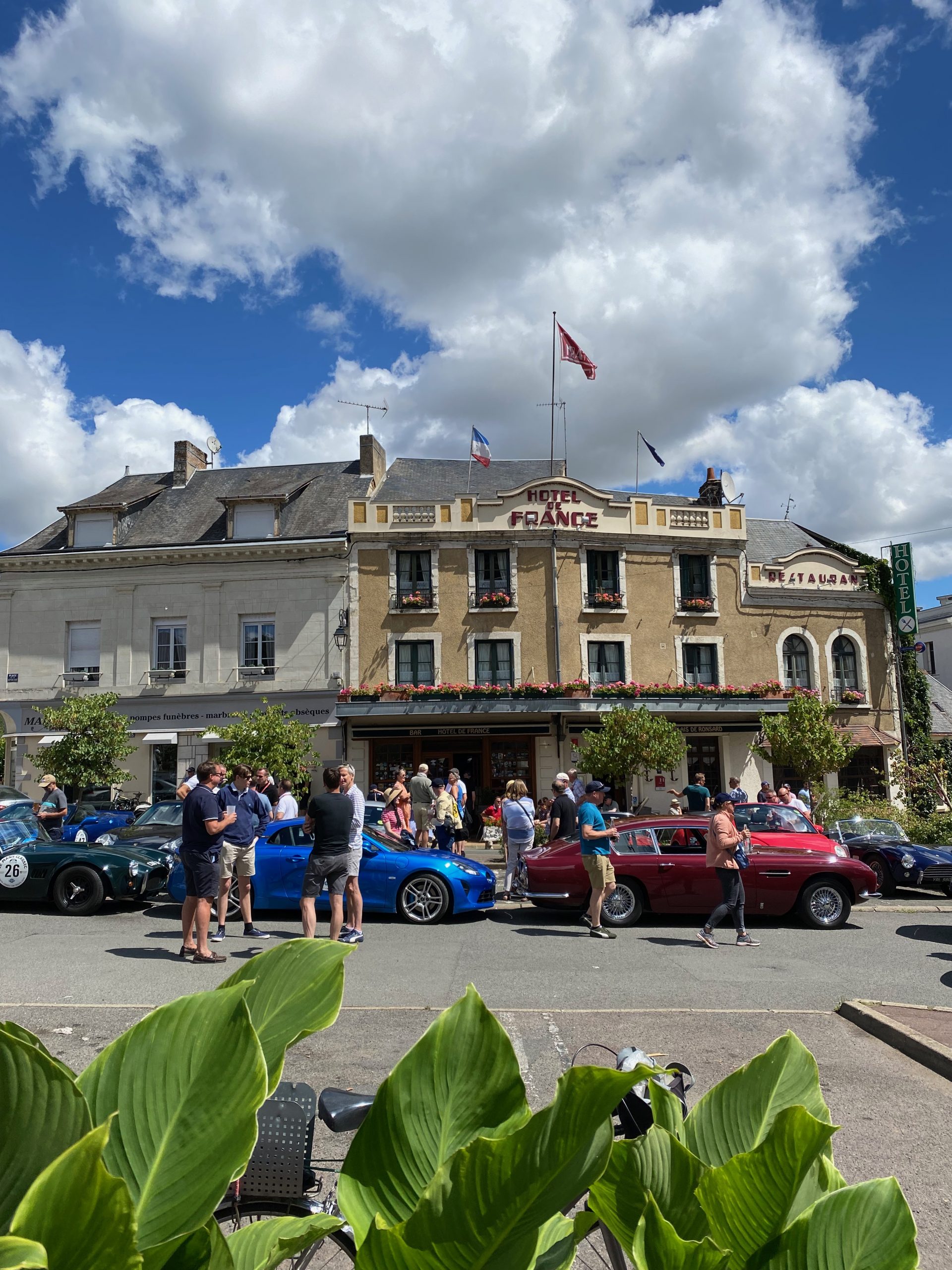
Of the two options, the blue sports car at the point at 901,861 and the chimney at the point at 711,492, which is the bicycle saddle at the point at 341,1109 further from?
the chimney at the point at 711,492

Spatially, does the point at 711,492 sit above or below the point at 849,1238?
above

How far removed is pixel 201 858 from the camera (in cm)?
824

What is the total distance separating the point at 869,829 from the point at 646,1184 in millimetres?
15858

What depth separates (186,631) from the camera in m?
26.1

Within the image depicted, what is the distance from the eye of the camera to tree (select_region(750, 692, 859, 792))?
20.6 metres

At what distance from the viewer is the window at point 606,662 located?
2608 centimetres

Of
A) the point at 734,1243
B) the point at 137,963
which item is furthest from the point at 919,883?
the point at 734,1243

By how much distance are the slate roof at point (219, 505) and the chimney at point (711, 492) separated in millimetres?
10521

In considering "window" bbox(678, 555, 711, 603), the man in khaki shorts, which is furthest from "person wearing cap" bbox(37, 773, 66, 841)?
"window" bbox(678, 555, 711, 603)

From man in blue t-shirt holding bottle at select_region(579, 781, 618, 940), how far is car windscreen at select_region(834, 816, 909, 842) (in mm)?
6272

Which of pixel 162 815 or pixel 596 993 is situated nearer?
pixel 596 993

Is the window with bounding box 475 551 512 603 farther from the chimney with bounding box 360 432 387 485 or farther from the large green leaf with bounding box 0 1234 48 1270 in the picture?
the large green leaf with bounding box 0 1234 48 1270

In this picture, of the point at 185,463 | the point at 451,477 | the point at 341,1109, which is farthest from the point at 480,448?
the point at 341,1109

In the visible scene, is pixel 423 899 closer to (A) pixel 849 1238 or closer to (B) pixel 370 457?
(A) pixel 849 1238
